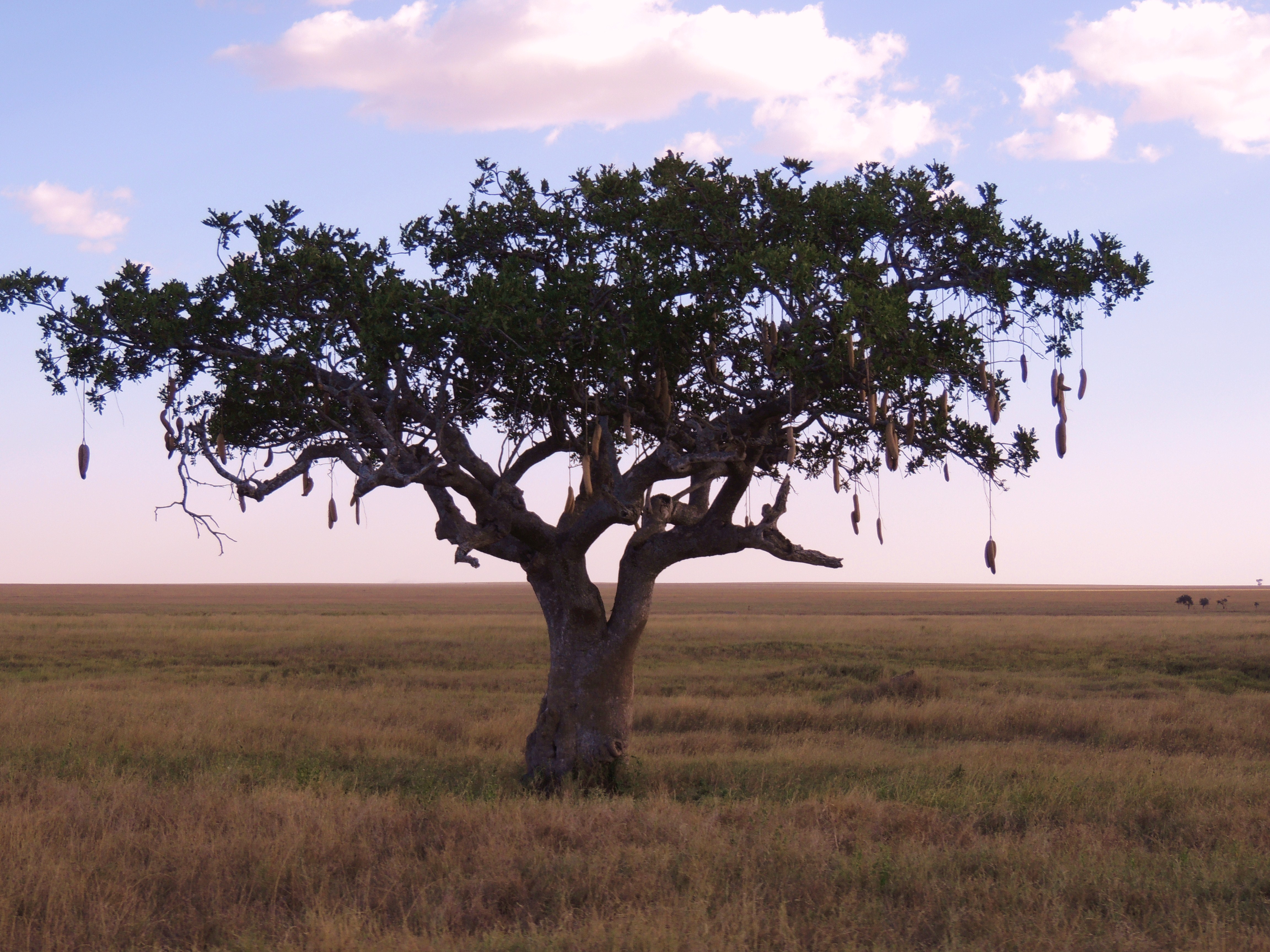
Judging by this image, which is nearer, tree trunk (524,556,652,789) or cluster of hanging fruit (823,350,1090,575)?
cluster of hanging fruit (823,350,1090,575)

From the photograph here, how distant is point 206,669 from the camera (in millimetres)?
29016

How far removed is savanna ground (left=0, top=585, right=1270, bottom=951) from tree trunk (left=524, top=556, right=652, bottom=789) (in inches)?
23.1

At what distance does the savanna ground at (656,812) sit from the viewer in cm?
732

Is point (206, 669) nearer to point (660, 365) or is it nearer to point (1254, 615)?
point (660, 365)

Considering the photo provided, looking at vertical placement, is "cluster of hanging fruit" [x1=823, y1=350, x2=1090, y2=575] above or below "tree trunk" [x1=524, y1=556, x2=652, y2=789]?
above

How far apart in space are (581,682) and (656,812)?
11.4 feet

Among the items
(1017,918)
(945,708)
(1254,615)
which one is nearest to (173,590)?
(1254,615)

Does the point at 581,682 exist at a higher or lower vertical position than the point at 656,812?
higher

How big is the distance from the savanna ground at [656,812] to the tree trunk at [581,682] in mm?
586

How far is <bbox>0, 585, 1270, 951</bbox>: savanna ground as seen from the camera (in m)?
7.32

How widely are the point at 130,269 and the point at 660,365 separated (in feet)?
22.8

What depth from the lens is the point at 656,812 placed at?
34.7 feet

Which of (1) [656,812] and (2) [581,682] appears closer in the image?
(1) [656,812]

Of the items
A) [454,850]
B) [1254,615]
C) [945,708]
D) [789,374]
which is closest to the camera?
[454,850]
